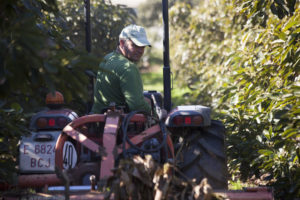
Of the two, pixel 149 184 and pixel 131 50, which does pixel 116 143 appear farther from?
pixel 131 50

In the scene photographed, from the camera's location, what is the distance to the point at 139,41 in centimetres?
526

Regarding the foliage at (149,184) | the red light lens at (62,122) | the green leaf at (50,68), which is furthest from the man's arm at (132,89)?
the green leaf at (50,68)

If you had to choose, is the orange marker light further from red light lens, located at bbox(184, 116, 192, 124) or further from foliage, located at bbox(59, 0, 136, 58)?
foliage, located at bbox(59, 0, 136, 58)

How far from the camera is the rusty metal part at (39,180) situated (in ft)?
14.2

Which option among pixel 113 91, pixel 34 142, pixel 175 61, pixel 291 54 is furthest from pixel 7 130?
pixel 175 61

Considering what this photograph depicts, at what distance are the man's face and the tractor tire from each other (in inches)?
42.8

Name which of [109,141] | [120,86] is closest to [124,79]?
[120,86]

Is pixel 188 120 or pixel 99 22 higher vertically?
pixel 99 22

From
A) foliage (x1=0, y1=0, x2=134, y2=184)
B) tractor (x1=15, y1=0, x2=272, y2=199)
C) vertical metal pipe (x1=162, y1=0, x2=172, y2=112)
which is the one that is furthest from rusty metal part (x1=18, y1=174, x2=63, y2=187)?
vertical metal pipe (x1=162, y1=0, x2=172, y2=112)

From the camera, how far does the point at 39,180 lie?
4344mm

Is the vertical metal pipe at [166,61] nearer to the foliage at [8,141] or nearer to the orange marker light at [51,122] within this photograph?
the orange marker light at [51,122]

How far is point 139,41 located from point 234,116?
2.07 meters

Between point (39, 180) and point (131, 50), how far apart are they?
5.57ft

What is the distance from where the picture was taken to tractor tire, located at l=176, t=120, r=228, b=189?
14.9 ft
